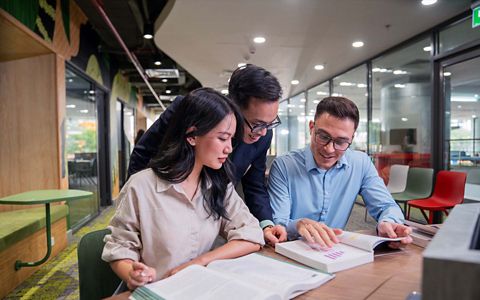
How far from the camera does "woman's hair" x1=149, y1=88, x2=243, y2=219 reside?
1.23m

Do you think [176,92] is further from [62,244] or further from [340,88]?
[62,244]

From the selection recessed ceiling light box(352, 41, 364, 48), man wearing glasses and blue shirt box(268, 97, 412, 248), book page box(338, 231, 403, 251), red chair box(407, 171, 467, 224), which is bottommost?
red chair box(407, 171, 467, 224)

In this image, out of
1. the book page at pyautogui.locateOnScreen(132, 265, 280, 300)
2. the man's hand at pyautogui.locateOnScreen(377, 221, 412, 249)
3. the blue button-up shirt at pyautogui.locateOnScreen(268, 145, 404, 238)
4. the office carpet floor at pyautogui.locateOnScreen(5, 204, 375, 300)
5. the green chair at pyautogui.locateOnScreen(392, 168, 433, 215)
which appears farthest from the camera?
the green chair at pyautogui.locateOnScreen(392, 168, 433, 215)

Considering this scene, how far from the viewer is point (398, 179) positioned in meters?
5.09

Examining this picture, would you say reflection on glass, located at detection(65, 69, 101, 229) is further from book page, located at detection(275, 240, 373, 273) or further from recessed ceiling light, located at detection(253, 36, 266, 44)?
book page, located at detection(275, 240, 373, 273)

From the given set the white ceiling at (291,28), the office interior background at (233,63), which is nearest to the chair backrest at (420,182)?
the office interior background at (233,63)

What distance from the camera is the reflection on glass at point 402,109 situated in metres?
5.27

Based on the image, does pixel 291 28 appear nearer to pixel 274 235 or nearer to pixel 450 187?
pixel 450 187

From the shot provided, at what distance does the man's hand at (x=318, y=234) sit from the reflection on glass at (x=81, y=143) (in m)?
4.28

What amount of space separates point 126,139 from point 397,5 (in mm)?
8074

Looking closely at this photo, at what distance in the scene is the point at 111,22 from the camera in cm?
480

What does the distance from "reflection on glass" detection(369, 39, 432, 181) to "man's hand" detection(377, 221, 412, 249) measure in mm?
4338

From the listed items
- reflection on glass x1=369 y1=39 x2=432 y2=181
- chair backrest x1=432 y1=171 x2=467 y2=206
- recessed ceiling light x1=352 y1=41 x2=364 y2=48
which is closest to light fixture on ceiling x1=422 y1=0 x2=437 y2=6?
reflection on glass x1=369 y1=39 x2=432 y2=181

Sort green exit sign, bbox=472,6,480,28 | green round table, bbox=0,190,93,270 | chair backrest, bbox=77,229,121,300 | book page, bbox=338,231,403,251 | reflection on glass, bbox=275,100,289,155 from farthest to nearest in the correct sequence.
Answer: reflection on glass, bbox=275,100,289,155, green exit sign, bbox=472,6,480,28, green round table, bbox=0,190,93,270, chair backrest, bbox=77,229,121,300, book page, bbox=338,231,403,251
